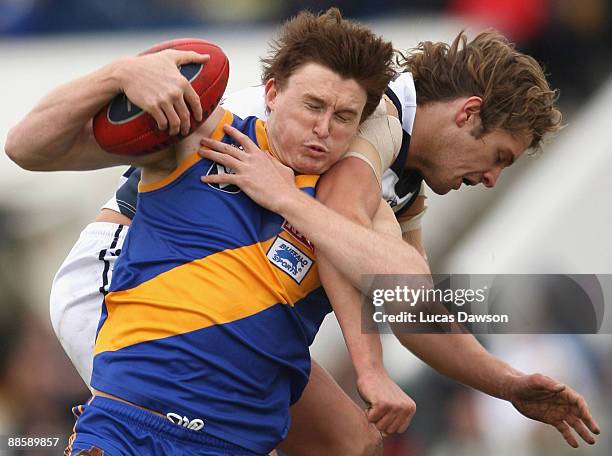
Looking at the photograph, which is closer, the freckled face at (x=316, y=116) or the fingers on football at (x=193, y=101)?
the fingers on football at (x=193, y=101)

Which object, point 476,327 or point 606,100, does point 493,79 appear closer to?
point 476,327

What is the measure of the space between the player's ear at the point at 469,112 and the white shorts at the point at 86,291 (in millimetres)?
1294

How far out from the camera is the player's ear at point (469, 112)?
4402mm

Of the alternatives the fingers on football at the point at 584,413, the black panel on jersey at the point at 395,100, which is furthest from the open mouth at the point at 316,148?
the fingers on football at the point at 584,413

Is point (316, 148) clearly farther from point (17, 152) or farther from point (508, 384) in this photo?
point (508, 384)

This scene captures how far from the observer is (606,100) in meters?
7.88

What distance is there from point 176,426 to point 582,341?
11.0 ft

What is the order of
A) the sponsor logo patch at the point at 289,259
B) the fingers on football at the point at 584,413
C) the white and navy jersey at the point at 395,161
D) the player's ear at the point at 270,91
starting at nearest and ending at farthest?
the sponsor logo patch at the point at 289,259, the player's ear at the point at 270,91, the white and navy jersey at the point at 395,161, the fingers on football at the point at 584,413

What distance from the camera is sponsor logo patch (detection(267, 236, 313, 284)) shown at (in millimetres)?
3676

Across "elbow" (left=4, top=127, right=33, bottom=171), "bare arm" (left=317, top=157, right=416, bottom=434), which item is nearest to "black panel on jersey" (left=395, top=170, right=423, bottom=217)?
"bare arm" (left=317, top=157, right=416, bottom=434)

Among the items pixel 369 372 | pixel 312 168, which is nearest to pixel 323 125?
pixel 312 168

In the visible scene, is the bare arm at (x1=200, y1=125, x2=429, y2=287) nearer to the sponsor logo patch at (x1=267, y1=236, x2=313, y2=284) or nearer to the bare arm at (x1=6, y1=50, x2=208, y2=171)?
the sponsor logo patch at (x1=267, y1=236, x2=313, y2=284)

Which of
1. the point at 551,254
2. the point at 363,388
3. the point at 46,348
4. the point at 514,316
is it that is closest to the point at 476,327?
the point at 514,316

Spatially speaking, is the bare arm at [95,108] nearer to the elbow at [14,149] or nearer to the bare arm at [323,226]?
the elbow at [14,149]
